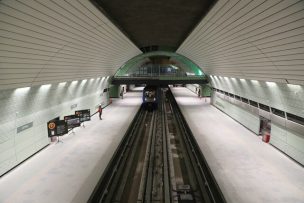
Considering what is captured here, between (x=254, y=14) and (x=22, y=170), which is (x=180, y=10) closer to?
(x=254, y=14)

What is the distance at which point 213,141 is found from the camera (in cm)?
1252

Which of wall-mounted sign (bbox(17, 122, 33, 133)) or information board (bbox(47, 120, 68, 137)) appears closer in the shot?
wall-mounted sign (bbox(17, 122, 33, 133))

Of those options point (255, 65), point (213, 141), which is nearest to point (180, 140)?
point (213, 141)

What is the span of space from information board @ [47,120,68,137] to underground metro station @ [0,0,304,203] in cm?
5

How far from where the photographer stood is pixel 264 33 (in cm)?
680

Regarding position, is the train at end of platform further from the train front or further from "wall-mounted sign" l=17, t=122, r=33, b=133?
"wall-mounted sign" l=17, t=122, r=33, b=133

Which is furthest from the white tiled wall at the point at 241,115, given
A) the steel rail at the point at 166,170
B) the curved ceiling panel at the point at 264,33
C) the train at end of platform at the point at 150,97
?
the train at end of platform at the point at 150,97

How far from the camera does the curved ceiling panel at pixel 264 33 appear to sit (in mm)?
5449

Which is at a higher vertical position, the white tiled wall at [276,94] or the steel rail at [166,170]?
the white tiled wall at [276,94]

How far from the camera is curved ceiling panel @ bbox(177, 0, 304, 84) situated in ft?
17.9

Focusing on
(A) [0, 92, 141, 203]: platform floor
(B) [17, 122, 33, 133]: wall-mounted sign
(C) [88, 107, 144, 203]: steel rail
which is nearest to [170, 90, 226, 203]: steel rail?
Answer: (C) [88, 107, 144, 203]: steel rail

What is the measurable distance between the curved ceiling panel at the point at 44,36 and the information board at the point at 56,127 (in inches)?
88.0

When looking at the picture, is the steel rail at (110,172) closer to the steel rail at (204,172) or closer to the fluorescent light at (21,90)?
the steel rail at (204,172)

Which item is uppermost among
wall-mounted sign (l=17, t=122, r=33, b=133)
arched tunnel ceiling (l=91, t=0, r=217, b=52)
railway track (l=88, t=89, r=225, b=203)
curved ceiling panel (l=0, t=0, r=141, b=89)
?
arched tunnel ceiling (l=91, t=0, r=217, b=52)
